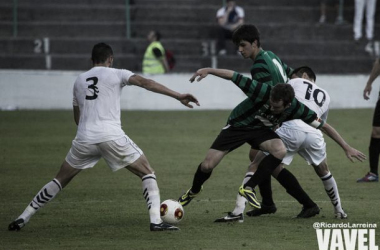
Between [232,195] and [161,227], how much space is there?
2986 millimetres

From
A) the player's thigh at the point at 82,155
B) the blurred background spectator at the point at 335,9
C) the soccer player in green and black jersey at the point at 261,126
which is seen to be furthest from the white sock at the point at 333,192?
the blurred background spectator at the point at 335,9

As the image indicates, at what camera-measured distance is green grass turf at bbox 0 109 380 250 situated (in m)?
8.65

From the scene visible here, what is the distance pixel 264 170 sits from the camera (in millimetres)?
9367

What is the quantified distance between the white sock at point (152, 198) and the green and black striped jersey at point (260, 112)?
119 centimetres

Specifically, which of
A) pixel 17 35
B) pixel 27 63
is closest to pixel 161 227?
pixel 27 63

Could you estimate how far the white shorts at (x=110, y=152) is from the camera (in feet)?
29.6

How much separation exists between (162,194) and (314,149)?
2.69 meters

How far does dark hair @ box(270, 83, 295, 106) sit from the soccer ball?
1.53 metres

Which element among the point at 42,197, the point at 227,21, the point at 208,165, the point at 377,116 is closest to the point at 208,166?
the point at 208,165

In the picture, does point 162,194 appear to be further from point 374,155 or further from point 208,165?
point 374,155

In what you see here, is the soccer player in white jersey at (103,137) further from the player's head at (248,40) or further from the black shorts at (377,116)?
the black shorts at (377,116)

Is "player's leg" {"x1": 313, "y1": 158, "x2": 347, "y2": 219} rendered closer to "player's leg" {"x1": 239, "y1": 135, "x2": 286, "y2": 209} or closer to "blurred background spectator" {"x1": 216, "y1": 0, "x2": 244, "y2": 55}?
"player's leg" {"x1": 239, "y1": 135, "x2": 286, "y2": 209}

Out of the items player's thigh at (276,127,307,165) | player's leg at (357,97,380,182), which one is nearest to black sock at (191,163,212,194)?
player's thigh at (276,127,307,165)

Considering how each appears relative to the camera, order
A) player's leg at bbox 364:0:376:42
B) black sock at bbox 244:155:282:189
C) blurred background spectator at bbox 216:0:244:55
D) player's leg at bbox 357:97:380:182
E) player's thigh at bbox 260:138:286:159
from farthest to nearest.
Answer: player's leg at bbox 364:0:376:42 → blurred background spectator at bbox 216:0:244:55 → player's leg at bbox 357:97:380:182 → player's thigh at bbox 260:138:286:159 → black sock at bbox 244:155:282:189
